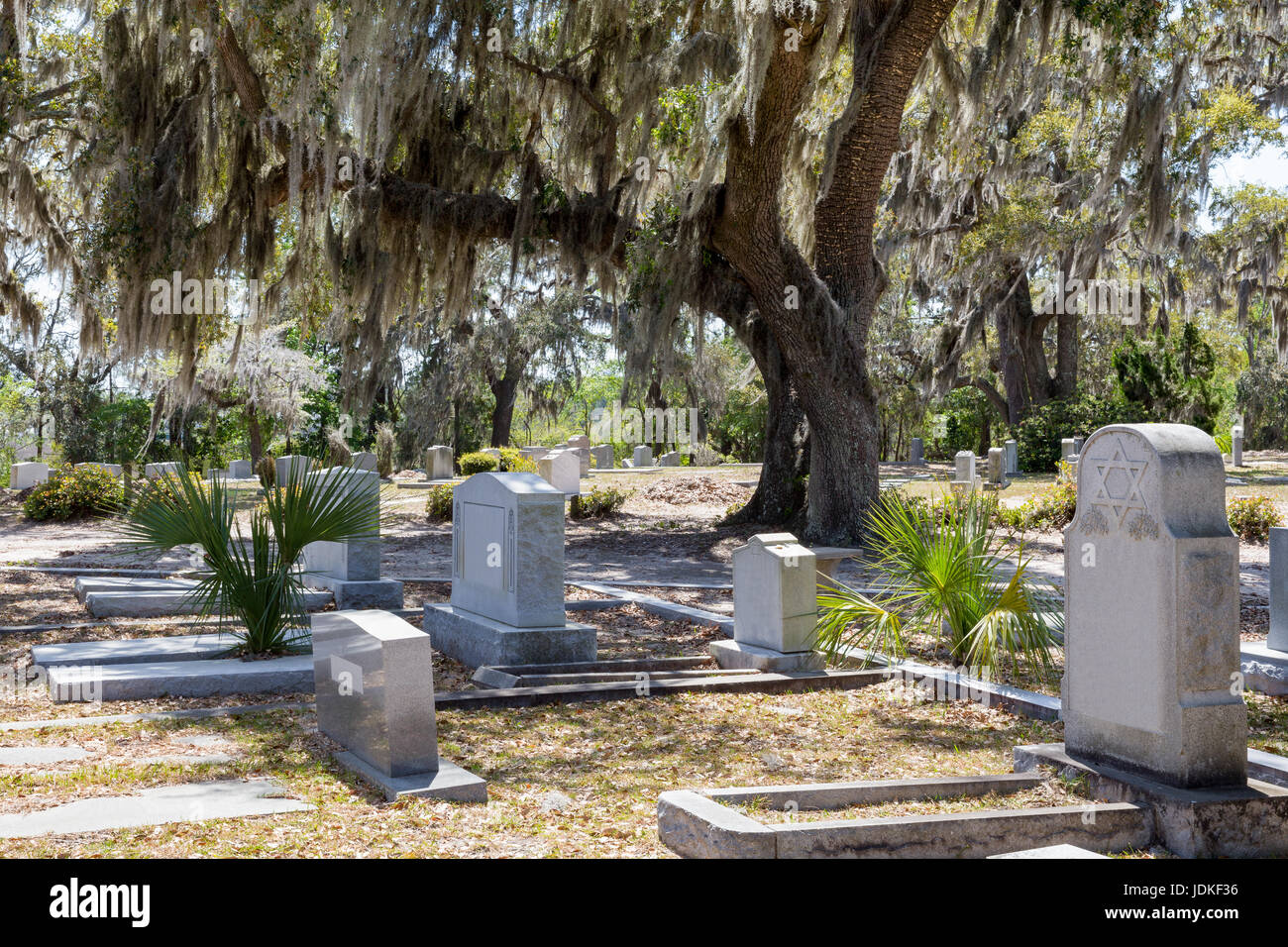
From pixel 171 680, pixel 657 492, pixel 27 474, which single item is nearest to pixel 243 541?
pixel 171 680

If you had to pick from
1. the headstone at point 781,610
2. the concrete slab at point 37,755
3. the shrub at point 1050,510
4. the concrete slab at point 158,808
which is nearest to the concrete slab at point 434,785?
the concrete slab at point 158,808

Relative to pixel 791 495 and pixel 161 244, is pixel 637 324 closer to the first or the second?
pixel 791 495

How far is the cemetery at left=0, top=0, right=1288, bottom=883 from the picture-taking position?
14.8 ft

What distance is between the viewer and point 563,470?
21922 mm

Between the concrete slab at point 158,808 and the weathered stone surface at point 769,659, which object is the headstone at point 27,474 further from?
the concrete slab at point 158,808

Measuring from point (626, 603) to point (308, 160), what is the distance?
635 centimetres

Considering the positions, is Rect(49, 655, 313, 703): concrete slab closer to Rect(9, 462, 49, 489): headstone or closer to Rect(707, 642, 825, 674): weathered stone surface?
Rect(707, 642, 825, 674): weathered stone surface

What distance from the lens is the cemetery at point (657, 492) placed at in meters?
4.50

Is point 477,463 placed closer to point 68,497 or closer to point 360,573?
point 68,497

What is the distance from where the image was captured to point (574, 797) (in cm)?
470

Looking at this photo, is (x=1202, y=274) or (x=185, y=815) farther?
(x=1202, y=274)

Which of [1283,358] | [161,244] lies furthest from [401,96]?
[1283,358]

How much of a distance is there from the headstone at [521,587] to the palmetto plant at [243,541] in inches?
45.9

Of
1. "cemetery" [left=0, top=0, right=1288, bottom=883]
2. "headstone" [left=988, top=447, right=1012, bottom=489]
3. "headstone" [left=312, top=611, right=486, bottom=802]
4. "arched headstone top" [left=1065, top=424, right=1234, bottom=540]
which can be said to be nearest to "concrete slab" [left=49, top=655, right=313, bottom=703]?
"cemetery" [left=0, top=0, right=1288, bottom=883]
